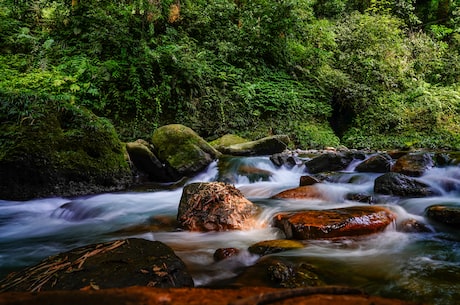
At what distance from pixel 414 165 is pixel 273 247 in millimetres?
5050

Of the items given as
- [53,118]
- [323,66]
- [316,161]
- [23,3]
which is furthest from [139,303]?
[323,66]

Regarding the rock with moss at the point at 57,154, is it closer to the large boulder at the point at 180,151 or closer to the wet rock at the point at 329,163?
the large boulder at the point at 180,151

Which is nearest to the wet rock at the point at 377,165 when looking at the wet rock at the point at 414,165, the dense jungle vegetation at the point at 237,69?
the wet rock at the point at 414,165

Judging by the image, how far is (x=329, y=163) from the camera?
26.2 ft

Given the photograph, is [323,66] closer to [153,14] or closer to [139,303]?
[153,14]

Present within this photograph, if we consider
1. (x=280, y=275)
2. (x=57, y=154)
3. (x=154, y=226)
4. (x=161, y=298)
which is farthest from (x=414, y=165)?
(x=57, y=154)

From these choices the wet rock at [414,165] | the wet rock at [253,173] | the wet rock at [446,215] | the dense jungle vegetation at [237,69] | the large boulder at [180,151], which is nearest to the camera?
the wet rock at [446,215]

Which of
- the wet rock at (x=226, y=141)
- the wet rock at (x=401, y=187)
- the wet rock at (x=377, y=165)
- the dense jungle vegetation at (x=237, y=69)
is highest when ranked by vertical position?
the dense jungle vegetation at (x=237, y=69)

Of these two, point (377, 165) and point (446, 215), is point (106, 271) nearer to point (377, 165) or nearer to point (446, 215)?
point (446, 215)

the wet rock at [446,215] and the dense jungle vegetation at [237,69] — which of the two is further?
the dense jungle vegetation at [237,69]

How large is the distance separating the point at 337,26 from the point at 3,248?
691 inches

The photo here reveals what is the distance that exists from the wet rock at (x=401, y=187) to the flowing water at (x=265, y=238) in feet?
0.68

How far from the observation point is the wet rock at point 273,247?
3.43 m

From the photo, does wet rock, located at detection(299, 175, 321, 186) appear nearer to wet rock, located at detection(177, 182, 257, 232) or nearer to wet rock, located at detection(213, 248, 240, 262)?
wet rock, located at detection(177, 182, 257, 232)
